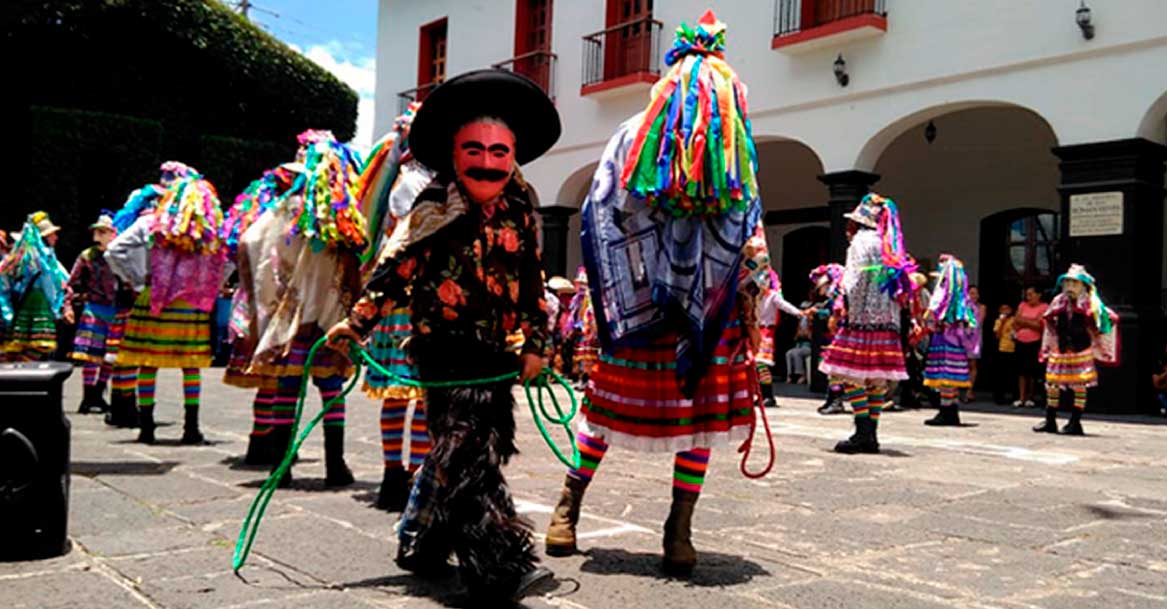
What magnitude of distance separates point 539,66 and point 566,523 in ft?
52.7

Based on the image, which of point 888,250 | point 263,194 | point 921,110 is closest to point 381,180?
point 263,194

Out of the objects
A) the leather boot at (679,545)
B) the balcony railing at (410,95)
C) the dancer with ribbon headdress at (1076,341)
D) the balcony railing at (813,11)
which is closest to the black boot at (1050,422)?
the dancer with ribbon headdress at (1076,341)

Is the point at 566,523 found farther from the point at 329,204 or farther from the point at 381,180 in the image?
the point at 329,204

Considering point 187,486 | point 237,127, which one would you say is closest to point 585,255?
point 187,486

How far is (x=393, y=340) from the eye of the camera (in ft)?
14.7

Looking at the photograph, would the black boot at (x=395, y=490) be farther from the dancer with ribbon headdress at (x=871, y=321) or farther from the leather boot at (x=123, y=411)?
the leather boot at (x=123, y=411)

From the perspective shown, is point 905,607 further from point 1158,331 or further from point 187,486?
point 1158,331

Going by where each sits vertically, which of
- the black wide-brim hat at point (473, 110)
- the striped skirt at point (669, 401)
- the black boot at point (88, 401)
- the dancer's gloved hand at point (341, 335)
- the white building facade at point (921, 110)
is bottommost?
the black boot at point (88, 401)

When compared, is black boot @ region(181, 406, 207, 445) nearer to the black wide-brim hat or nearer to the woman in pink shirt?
the black wide-brim hat

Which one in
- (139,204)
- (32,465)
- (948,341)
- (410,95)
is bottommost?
(32,465)

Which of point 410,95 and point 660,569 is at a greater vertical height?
point 410,95

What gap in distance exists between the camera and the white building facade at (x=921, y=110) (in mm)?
11430

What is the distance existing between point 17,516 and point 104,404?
609 centimetres

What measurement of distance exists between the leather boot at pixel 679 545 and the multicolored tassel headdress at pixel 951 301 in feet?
24.5
